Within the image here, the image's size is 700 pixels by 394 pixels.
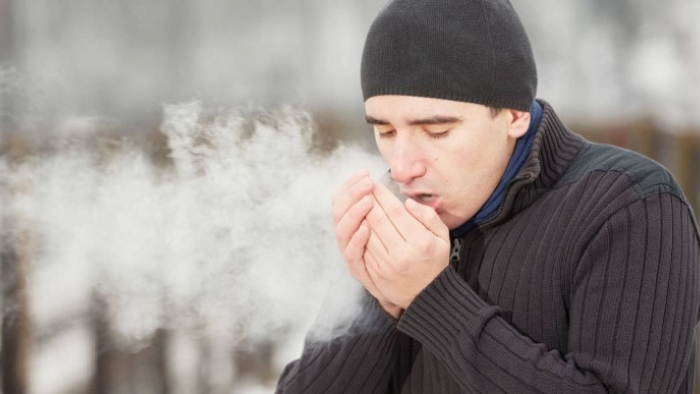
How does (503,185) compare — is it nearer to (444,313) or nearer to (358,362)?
(444,313)

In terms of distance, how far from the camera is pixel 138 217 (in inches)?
78.2

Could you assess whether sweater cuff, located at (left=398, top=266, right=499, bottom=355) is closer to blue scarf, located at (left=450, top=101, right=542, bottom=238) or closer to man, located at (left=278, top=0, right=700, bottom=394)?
man, located at (left=278, top=0, right=700, bottom=394)

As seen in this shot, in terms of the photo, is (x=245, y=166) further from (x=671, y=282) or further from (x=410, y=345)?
(x=671, y=282)

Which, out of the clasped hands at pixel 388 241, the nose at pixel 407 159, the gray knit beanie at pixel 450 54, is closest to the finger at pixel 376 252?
the clasped hands at pixel 388 241

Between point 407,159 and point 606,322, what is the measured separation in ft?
1.18

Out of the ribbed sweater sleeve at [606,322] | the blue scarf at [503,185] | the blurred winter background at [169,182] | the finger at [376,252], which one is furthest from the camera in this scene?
the blurred winter background at [169,182]

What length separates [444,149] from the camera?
112 centimetres

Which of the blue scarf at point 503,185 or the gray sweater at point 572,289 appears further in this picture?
the blue scarf at point 503,185

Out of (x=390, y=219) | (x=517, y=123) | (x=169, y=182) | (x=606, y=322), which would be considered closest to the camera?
(x=606, y=322)

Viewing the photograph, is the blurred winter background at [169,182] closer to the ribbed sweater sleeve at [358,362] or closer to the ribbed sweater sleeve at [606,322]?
the ribbed sweater sleeve at [358,362]

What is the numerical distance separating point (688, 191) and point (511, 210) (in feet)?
4.27

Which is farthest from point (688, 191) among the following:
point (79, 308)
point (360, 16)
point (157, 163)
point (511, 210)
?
point (79, 308)

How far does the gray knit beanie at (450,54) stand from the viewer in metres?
1.13

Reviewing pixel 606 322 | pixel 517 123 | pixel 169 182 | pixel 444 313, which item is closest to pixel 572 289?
pixel 606 322
